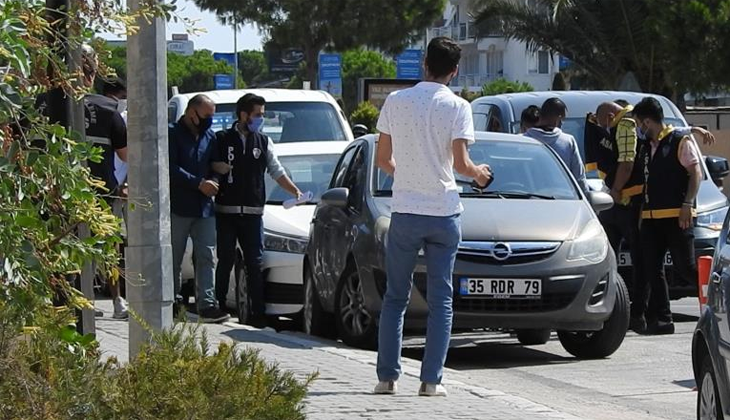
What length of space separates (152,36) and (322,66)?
1657 inches

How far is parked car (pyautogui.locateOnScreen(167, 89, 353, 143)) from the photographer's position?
17.3 metres

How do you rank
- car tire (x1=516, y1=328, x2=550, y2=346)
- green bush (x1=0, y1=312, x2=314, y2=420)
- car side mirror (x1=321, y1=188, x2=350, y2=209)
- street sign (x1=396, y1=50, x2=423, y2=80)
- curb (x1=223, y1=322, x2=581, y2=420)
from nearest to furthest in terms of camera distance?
green bush (x1=0, y1=312, x2=314, y2=420), curb (x1=223, y1=322, x2=581, y2=420), car side mirror (x1=321, y1=188, x2=350, y2=209), car tire (x1=516, y1=328, x2=550, y2=346), street sign (x1=396, y1=50, x2=423, y2=80)

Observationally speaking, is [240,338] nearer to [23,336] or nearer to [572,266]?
[572,266]

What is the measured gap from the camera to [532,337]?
12656 millimetres

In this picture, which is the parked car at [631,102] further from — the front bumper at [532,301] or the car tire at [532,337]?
the front bumper at [532,301]

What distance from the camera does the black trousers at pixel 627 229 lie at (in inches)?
536

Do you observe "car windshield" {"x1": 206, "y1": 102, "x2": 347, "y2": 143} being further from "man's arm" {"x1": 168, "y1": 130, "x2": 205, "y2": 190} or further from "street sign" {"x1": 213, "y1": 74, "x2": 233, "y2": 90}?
"street sign" {"x1": 213, "y1": 74, "x2": 233, "y2": 90}

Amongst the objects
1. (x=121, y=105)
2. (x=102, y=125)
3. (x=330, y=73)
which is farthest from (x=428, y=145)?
(x=330, y=73)

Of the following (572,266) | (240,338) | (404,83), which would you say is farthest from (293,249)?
(404,83)

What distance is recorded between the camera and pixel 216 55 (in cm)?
11762

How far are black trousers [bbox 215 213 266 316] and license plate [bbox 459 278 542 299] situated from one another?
2.73 metres

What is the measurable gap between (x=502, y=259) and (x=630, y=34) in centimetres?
3102

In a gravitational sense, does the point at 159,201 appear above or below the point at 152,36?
below

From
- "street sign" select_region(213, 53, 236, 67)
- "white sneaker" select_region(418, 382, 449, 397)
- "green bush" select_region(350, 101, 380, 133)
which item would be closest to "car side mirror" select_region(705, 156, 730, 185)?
"white sneaker" select_region(418, 382, 449, 397)
